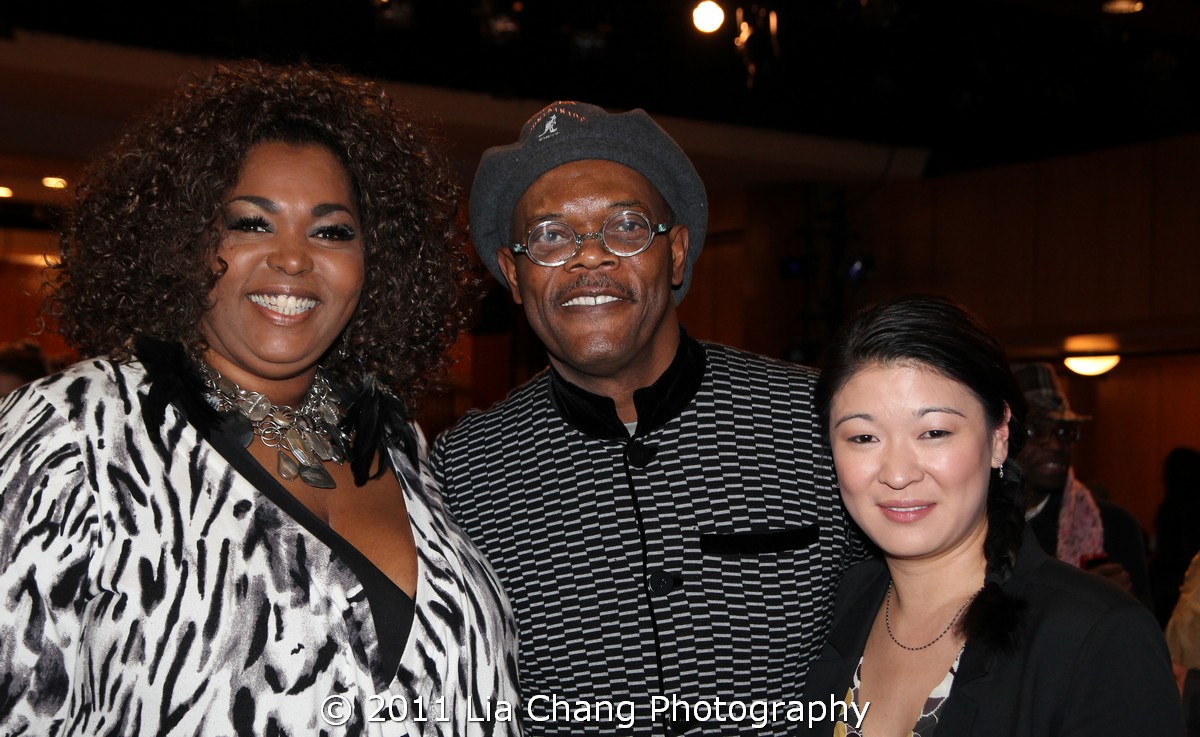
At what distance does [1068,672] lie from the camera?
5.56 feet

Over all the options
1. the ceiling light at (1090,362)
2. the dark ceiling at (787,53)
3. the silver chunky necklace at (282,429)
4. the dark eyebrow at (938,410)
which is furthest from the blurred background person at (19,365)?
the ceiling light at (1090,362)

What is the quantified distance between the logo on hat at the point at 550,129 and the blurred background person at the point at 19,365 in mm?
3560

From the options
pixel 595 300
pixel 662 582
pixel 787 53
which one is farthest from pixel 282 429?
pixel 787 53

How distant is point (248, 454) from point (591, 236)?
30.4 inches

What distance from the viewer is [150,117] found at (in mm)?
2148

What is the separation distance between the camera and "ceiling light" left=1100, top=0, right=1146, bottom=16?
5.88 m

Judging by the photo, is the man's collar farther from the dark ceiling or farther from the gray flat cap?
the dark ceiling

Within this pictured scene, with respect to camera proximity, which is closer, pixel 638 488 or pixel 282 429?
pixel 282 429

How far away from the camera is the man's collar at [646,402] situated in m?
2.31

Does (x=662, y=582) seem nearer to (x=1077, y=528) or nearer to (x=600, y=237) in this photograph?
(x=600, y=237)

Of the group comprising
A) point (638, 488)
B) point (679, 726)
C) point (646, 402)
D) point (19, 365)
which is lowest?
point (679, 726)

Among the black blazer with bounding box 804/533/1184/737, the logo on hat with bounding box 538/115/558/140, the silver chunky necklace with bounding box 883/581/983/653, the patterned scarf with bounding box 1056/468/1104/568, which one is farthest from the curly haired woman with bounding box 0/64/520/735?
the patterned scarf with bounding box 1056/468/1104/568

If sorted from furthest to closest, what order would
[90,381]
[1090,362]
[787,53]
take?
[1090,362]
[787,53]
[90,381]

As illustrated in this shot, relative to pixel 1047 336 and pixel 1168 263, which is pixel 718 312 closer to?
pixel 1047 336
